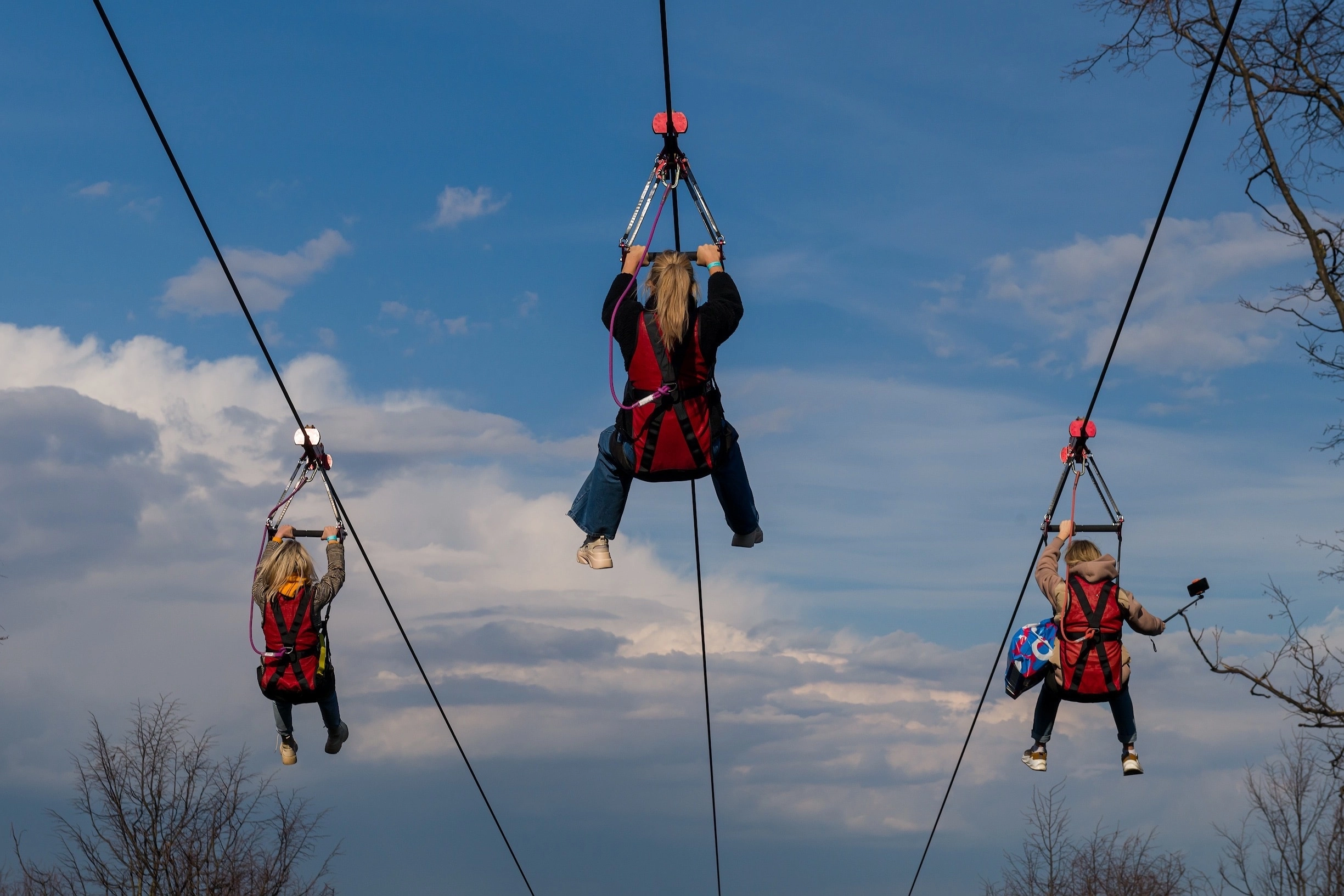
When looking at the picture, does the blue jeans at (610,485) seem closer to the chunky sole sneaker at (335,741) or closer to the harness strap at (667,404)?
the harness strap at (667,404)

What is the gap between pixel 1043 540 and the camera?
9.05 m

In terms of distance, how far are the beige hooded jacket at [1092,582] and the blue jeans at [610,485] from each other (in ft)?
8.59

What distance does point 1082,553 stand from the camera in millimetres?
8859

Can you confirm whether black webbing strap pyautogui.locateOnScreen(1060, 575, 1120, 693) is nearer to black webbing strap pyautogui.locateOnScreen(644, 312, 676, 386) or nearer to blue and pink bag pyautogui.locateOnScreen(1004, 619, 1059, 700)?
blue and pink bag pyautogui.locateOnScreen(1004, 619, 1059, 700)

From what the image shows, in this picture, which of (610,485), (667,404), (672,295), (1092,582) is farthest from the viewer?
(1092,582)

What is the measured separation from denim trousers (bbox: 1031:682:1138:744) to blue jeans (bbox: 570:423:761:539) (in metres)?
3.16

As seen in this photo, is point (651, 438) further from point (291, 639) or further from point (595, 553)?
point (291, 639)

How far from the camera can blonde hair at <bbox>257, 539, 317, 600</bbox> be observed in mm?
9227

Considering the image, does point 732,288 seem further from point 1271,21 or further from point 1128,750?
point 1271,21

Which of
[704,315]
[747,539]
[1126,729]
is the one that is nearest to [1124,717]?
[1126,729]

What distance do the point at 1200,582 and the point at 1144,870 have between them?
2140 centimetres

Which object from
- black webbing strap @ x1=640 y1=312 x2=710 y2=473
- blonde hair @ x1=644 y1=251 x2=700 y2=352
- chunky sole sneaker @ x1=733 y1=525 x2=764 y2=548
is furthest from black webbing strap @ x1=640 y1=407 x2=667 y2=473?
chunky sole sneaker @ x1=733 y1=525 x2=764 y2=548

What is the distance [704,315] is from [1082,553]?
3.61 meters

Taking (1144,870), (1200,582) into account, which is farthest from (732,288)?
(1144,870)
